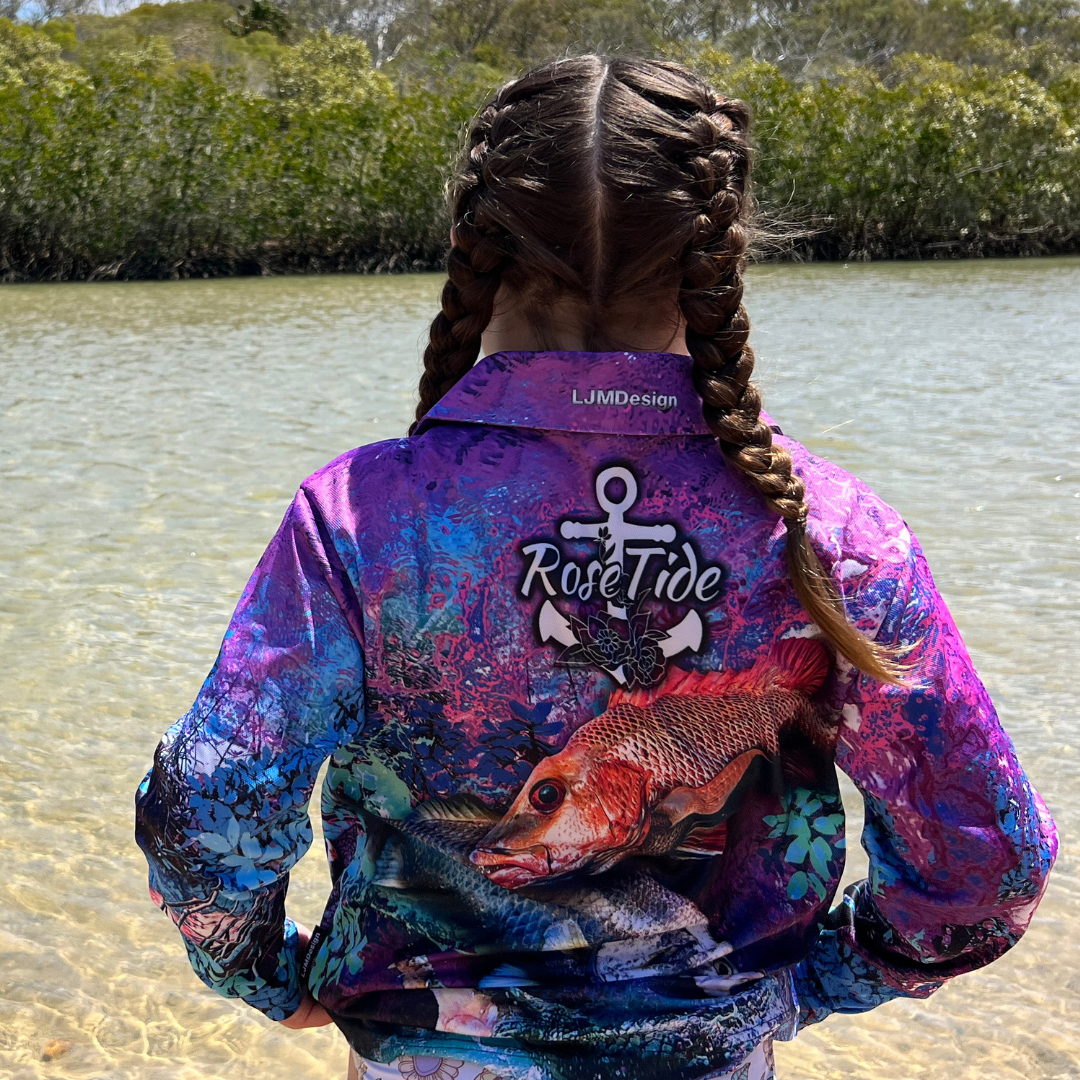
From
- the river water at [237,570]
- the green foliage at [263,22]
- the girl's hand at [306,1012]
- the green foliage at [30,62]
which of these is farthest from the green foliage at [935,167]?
the green foliage at [263,22]

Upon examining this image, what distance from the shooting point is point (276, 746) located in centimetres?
106

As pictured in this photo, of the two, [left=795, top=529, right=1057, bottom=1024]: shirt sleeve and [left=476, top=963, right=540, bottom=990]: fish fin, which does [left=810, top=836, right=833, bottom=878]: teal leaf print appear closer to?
[left=795, top=529, right=1057, bottom=1024]: shirt sleeve

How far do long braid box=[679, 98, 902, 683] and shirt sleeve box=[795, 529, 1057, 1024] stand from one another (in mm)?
34

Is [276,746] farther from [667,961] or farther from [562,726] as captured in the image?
[667,961]

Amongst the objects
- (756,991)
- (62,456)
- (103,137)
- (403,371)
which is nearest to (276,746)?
(756,991)

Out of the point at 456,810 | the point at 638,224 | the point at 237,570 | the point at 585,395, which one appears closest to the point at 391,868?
the point at 456,810

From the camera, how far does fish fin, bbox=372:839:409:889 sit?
44.6 inches

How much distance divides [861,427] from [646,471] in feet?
26.7

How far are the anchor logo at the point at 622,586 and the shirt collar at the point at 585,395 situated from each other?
1.8 inches

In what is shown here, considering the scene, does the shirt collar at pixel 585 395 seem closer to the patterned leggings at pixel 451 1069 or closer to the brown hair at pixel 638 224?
the brown hair at pixel 638 224

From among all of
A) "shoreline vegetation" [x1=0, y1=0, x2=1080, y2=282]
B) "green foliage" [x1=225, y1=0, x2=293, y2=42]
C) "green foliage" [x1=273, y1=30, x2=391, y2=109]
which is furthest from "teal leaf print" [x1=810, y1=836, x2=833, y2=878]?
"green foliage" [x1=225, y1=0, x2=293, y2=42]

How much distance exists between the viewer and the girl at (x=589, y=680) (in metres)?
1.05

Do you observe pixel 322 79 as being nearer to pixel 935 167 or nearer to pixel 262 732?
pixel 935 167

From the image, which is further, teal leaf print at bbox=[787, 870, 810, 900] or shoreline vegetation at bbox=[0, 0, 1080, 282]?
shoreline vegetation at bbox=[0, 0, 1080, 282]
